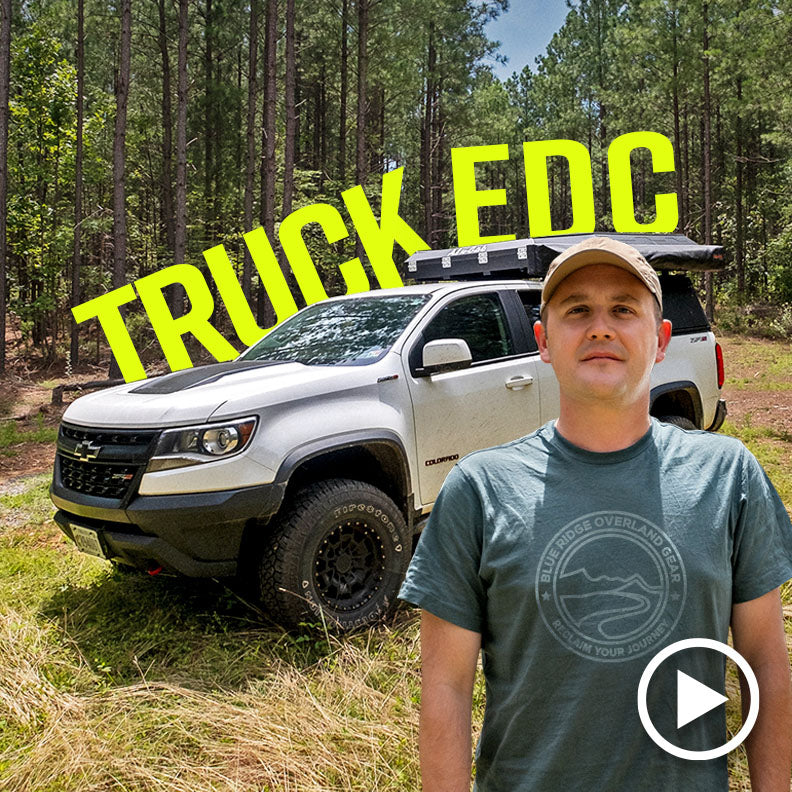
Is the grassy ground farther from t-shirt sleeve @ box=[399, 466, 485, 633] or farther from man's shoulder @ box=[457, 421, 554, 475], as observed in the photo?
man's shoulder @ box=[457, 421, 554, 475]

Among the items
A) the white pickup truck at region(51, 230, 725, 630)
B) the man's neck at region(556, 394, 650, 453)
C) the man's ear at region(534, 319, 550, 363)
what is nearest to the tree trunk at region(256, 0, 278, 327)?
the white pickup truck at region(51, 230, 725, 630)

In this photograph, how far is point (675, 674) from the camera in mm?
1318

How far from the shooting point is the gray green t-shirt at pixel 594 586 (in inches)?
51.7

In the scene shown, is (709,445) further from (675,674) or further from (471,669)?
(471,669)

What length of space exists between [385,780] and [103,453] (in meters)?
2.26

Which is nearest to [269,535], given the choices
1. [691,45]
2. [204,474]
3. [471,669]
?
[204,474]

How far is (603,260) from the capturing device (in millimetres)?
1512

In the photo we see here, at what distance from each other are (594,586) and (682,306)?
5.63 metres

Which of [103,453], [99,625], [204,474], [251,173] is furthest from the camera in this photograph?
[251,173]

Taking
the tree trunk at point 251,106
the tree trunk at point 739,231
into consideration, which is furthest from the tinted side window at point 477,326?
the tree trunk at point 739,231

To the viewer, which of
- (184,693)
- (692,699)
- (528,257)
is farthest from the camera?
(528,257)

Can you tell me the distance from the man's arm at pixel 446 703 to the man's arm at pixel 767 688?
1.68ft

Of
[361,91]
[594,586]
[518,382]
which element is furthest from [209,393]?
[361,91]

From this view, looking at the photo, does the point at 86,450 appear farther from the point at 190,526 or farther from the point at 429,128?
the point at 429,128
